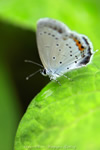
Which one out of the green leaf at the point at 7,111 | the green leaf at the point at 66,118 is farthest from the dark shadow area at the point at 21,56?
the green leaf at the point at 66,118

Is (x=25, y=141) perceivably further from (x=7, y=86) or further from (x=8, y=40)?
(x=8, y=40)

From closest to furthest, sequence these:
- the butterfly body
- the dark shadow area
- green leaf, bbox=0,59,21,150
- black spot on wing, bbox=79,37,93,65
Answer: black spot on wing, bbox=79,37,93,65, the butterfly body, green leaf, bbox=0,59,21,150, the dark shadow area

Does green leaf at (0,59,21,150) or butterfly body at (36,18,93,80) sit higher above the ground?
butterfly body at (36,18,93,80)

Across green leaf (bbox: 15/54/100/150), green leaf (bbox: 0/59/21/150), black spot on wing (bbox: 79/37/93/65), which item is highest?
green leaf (bbox: 15/54/100/150)

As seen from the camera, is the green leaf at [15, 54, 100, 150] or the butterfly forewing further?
the butterfly forewing

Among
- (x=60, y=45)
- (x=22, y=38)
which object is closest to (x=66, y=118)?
(x=60, y=45)

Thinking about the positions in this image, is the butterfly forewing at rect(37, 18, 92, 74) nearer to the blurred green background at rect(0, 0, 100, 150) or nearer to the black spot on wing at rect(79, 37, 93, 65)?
the black spot on wing at rect(79, 37, 93, 65)

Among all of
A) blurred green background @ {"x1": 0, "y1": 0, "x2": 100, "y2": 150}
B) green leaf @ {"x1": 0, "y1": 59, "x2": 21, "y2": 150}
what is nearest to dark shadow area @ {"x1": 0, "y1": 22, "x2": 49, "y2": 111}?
blurred green background @ {"x1": 0, "y1": 0, "x2": 100, "y2": 150}

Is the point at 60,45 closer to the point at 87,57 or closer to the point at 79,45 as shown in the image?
the point at 79,45
